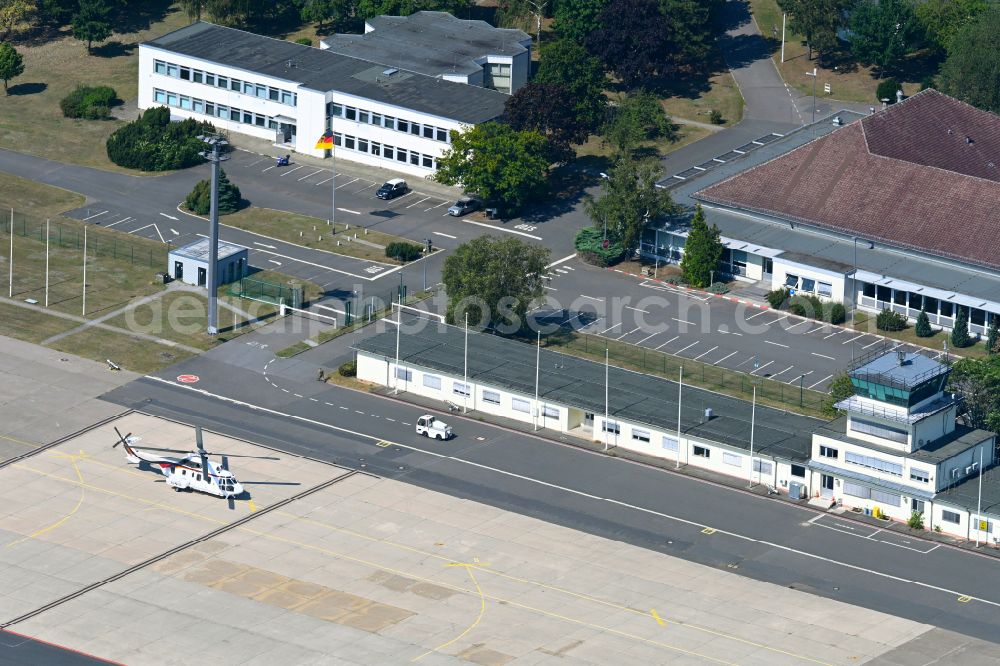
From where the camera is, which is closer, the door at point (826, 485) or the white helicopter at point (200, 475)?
the white helicopter at point (200, 475)

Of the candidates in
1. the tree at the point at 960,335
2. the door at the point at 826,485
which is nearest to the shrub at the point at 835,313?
the tree at the point at 960,335

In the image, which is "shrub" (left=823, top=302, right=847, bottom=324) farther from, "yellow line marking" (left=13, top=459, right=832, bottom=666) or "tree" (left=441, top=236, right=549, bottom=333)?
"yellow line marking" (left=13, top=459, right=832, bottom=666)

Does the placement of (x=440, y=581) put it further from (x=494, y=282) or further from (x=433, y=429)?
(x=494, y=282)

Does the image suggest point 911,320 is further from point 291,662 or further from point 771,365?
point 291,662

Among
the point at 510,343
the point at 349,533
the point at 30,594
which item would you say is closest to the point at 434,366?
the point at 510,343

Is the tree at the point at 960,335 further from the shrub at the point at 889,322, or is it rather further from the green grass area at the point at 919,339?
the shrub at the point at 889,322

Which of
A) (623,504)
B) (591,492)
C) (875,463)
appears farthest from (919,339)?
(591,492)
